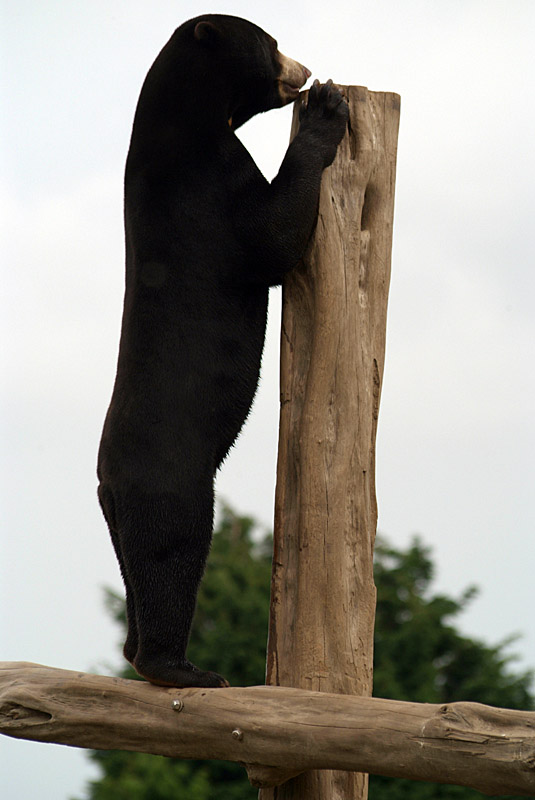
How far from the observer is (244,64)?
12.1 ft

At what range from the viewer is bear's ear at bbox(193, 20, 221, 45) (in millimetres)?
3619

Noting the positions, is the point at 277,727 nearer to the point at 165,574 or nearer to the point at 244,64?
the point at 165,574

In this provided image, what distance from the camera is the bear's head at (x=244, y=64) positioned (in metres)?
3.65

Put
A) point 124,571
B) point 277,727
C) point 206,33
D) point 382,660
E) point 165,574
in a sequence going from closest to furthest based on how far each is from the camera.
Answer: point 277,727 < point 165,574 < point 206,33 < point 124,571 < point 382,660

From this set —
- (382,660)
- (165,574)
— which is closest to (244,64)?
(165,574)

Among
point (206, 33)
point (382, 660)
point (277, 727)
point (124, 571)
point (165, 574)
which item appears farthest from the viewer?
point (382, 660)

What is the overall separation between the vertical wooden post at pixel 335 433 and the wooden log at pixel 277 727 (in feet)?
1.14

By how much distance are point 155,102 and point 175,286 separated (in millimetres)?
714

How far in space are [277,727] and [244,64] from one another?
2393 mm

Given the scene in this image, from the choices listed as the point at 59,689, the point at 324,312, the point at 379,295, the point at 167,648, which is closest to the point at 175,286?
the point at 324,312

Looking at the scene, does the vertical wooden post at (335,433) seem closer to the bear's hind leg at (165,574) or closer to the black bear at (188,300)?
the black bear at (188,300)

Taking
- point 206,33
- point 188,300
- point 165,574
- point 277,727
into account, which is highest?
point 206,33

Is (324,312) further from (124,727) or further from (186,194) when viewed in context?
(124,727)

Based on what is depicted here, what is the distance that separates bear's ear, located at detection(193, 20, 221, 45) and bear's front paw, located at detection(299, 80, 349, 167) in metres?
0.43
